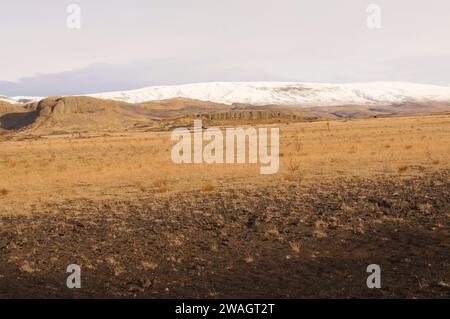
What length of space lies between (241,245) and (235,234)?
2.46 ft

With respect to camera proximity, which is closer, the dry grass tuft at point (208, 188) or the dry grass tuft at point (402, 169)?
the dry grass tuft at point (208, 188)

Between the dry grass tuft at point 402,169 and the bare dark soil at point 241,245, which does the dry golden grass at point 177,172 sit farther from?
the bare dark soil at point 241,245

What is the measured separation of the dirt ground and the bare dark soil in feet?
0.09

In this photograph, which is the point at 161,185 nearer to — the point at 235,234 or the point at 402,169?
the point at 235,234

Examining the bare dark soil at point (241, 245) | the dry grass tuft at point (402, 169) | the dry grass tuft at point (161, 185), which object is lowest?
the bare dark soil at point (241, 245)

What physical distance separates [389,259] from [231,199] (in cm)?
605

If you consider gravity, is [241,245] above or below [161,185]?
below

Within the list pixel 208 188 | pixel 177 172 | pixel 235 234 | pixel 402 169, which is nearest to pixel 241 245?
pixel 235 234

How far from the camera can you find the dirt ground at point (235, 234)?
7160mm

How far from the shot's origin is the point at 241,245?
917cm

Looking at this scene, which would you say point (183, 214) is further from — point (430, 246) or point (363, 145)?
point (363, 145)

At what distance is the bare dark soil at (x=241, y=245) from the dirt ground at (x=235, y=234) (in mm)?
29

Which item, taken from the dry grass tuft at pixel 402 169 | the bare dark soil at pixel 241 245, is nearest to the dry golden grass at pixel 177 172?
the dry grass tuft at pixel 402 169

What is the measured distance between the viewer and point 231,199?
43.8 feet
